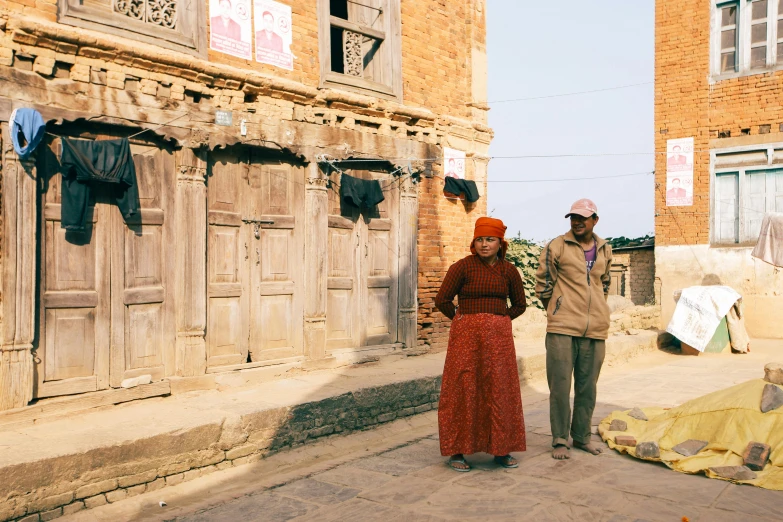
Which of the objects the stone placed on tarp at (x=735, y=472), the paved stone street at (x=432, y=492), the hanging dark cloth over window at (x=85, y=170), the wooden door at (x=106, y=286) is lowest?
the paved stone street at (x=432, y=492)

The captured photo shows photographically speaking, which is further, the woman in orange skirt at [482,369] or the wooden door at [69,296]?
the wooden door at [69,296]

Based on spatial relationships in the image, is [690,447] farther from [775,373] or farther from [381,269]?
[381,269]

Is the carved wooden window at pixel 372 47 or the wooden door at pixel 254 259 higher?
the carved wooden window at pixel 372 47

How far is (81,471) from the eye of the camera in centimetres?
497

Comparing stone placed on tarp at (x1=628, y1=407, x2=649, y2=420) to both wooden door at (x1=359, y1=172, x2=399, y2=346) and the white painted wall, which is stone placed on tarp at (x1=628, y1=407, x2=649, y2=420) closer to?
wooden door at (x1=359, y1=172, x2=399, y2=346)

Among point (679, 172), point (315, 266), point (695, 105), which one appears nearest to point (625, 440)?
point (315, 266)

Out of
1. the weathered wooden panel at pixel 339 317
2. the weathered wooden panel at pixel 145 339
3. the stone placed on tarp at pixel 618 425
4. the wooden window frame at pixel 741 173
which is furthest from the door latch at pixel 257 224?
the wooden window frame at pixel 741 173

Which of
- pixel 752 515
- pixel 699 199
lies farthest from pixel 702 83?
pixel 752 515

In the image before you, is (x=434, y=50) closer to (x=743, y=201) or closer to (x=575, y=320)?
(x=575, y=320)

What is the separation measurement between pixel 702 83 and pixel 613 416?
12.0m

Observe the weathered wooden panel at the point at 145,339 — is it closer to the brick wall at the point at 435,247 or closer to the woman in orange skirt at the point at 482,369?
the woman in orange skirt at the point at 482,369

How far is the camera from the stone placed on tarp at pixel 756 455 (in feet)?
16.5

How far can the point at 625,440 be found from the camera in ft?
18.8

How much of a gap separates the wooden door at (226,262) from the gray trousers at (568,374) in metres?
3.89
